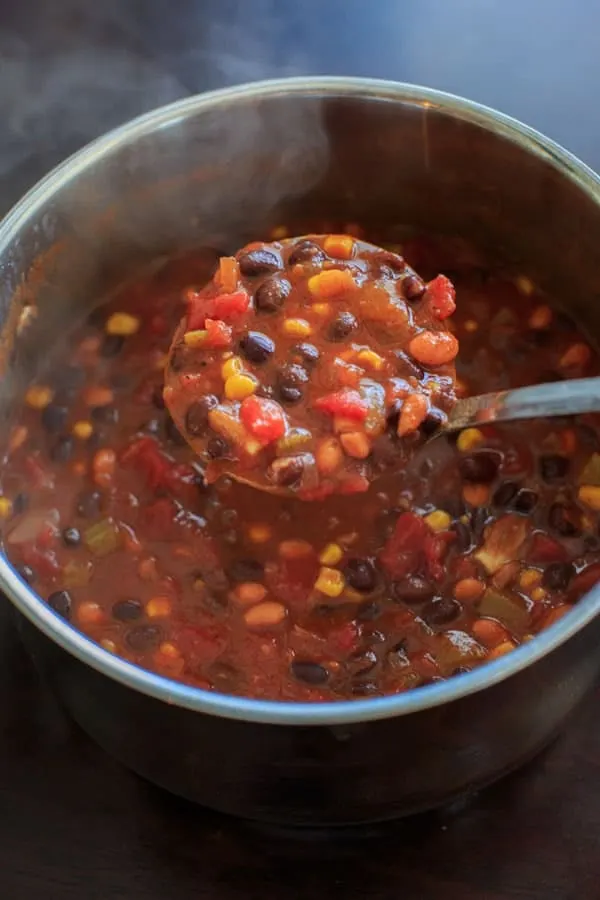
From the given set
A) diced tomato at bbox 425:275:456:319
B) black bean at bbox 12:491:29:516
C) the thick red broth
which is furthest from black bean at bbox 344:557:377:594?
black bean at bbox 12:491:29:516

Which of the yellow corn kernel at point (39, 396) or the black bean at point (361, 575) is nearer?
the black bean at point (361, 575)

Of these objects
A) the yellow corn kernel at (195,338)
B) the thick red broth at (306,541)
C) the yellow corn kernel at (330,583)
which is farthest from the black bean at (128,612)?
the yellow corn kernel at (195,338)

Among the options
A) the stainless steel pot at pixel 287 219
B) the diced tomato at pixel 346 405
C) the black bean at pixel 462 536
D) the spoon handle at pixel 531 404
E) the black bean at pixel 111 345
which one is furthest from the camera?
the black bean at pixel 111 345

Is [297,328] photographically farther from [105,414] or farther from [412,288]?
[105,414]

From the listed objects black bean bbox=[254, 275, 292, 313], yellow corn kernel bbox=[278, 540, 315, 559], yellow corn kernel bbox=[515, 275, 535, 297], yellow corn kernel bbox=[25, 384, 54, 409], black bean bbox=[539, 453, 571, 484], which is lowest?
yellow corn kernel bbox=[278, 540, 315, 559]

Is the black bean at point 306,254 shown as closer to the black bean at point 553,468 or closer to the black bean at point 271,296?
the black bean at point 271,296

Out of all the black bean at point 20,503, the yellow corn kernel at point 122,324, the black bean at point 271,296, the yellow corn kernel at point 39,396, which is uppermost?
the black bean at point 271,296

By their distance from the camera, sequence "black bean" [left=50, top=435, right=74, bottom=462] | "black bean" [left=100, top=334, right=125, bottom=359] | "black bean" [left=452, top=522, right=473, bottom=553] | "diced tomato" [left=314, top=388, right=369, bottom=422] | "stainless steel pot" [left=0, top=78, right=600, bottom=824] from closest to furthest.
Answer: "stainless steel pot" [left=0, top=78, right=600, bottom=824] → "diced tomato" [left=314, top=388, right=369, bottom=422] → "black bean" [left=452, top=522, right=473, bottom=553] → "black bean" [left=50, top=435, right=74, bottom=462] → "black bean" [left=100, top=334, right=125, bottom=359]

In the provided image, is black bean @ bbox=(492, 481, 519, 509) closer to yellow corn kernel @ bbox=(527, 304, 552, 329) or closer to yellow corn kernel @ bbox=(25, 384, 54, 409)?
yellow corn kernel @ bbox=(527, 304, 552, 329)
